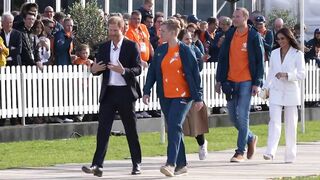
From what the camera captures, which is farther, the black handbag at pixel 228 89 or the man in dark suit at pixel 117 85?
the black handbag at pixel 228 89

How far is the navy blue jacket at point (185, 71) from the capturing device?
15.2 meters

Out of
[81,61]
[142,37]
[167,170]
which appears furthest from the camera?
[81,61]

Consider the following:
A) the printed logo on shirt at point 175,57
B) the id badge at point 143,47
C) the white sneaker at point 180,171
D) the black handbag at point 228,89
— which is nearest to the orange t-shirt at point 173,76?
the printed logo on shirt at point 175,57

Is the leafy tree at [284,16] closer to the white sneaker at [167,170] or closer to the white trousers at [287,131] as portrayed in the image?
the white trousers at [287,131]

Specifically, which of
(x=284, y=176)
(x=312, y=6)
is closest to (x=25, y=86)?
(x=284, y=176)

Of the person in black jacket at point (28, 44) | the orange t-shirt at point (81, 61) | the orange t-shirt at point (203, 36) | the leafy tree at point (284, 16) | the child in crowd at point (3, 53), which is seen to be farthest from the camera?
the leafy tree at point (284, 16)

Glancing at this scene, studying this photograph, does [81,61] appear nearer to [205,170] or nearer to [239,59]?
[239,59]

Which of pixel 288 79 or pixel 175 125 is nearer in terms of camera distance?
pixel 175 125

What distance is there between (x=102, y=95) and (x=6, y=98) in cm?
591

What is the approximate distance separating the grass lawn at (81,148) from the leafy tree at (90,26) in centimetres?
408

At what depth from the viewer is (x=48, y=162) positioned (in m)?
17.0

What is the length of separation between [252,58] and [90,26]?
30.7ft

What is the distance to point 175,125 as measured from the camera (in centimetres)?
1509

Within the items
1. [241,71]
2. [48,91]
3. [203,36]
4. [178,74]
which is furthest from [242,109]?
[203,36]
